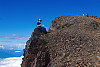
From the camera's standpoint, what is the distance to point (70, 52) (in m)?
15.6

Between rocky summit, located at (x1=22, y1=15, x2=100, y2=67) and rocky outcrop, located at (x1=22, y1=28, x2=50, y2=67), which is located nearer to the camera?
rocky summit, located at (x1=22, y1=15, x2=100, y2=67)

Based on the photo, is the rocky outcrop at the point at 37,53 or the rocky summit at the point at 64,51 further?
the rocky outcrop at the point at 37,53

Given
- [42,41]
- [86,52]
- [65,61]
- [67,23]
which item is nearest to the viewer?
[65,61]

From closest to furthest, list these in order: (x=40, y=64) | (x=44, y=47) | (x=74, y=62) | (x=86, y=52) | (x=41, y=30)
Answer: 1. (x=74, y=62)
2. (x=86, y=52)
3. (x=40, y=64)
4. (x=44, y=47)
5. (x=41, y=30)

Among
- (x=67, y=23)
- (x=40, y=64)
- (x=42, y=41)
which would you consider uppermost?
(x=67, y=23)

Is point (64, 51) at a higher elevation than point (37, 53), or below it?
below

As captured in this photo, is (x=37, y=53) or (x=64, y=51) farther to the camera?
(x=37, y=53)

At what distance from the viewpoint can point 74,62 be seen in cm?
1270

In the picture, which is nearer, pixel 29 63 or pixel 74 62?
pixel 74 62

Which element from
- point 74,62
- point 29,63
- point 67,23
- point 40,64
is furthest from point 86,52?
point 67,23

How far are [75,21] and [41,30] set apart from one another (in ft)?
36.0

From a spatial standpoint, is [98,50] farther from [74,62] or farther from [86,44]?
[74,62]

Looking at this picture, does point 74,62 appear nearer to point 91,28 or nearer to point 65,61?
point 65,61

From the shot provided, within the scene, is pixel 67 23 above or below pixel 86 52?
above
